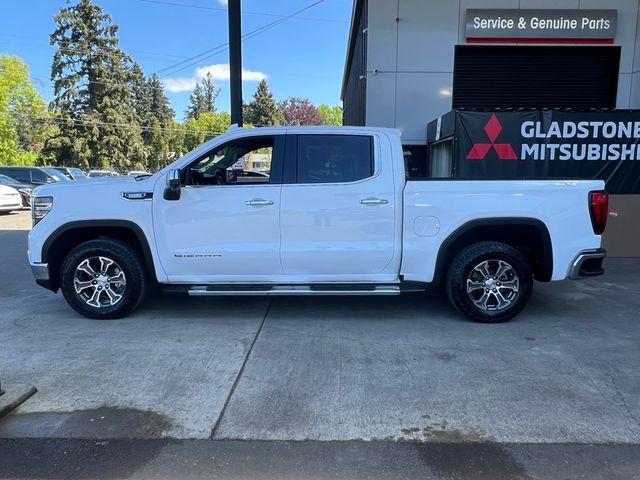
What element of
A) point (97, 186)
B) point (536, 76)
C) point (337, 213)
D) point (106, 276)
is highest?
point (536, 76)

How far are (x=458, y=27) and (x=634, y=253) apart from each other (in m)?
5.95

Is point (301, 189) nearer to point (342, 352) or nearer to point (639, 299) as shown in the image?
point (342, 352)

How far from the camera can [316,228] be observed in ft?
17.8

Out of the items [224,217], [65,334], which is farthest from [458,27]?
[65,334]

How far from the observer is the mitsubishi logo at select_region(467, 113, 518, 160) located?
9.00 m

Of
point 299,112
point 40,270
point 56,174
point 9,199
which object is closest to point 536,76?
point 40,270

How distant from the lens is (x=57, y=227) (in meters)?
5.50

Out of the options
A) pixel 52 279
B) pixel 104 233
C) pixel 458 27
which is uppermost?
pixel 458 27

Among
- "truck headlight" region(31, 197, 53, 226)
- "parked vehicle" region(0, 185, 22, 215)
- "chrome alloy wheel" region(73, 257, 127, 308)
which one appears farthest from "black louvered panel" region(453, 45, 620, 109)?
"parked vehicle" region(0, 185, 22, 215)

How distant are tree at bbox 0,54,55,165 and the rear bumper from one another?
4299 centimetres

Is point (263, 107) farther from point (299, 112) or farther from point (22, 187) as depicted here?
point (22, 187)

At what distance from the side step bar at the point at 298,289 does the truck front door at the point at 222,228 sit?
11cm

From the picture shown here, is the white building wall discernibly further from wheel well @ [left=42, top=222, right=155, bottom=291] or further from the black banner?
wheel well @ [left=42, top=222, right=155, bottom=291]

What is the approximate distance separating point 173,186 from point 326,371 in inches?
97.5
